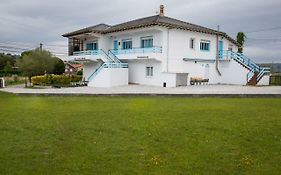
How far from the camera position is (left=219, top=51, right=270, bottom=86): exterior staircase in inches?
1192

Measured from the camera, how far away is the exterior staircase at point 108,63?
29.5 metres

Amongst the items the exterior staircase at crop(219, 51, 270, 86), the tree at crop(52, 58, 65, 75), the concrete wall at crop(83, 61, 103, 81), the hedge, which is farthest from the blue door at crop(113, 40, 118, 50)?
the tree at crop(52, 58, 65, 75)

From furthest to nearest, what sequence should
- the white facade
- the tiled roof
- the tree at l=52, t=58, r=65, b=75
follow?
the tree at l=52, t=58, r=65, b=75
the white facade
the tiled roof

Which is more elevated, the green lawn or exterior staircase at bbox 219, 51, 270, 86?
exterior staircase at bbox 219, 51, 270, 86

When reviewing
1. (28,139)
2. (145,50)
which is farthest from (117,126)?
(145,50)

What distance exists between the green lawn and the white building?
18574mm

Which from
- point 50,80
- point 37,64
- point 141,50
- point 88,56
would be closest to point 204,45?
point 141,50

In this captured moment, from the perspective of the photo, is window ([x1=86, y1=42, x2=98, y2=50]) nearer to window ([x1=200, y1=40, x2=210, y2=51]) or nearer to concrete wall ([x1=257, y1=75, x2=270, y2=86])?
window ([x1=200, y1=40, x2=210, y2=51])

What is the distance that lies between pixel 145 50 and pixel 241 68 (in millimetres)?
10240

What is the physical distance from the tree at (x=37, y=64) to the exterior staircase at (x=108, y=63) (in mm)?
13077

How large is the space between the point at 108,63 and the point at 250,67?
14.3 meters

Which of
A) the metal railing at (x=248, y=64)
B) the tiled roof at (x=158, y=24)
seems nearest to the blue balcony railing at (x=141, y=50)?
the tiled roof at (x=158, y=24)

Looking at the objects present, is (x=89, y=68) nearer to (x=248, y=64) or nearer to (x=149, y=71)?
(x=149, y=71)

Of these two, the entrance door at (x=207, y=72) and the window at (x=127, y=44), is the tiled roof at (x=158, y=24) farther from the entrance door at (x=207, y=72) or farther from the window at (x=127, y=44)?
the entrance door at (x=207, y=72)
